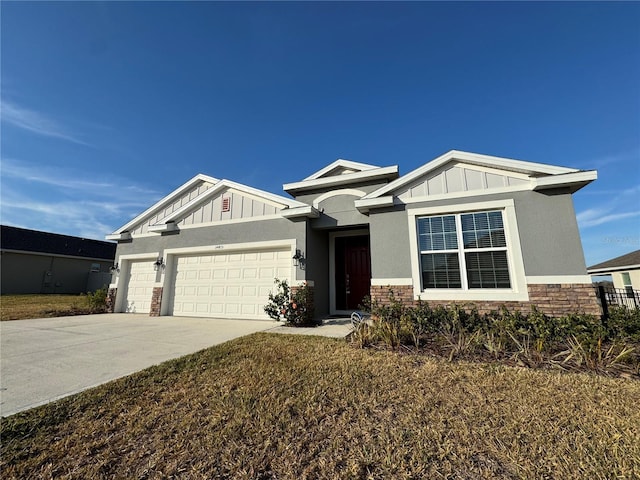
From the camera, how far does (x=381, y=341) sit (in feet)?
17.8

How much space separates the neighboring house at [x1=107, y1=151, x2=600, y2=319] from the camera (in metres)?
6.18

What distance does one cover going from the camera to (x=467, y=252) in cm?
677

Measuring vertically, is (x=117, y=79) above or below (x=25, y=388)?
above

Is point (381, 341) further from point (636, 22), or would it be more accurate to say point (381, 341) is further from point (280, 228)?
point (636, 22)

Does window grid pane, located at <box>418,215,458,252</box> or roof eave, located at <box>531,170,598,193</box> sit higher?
roof eave, located at <box>531,170,598,193</box>

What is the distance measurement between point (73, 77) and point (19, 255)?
19.5m

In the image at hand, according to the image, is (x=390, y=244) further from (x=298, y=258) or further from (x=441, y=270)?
(x=298, y=258)

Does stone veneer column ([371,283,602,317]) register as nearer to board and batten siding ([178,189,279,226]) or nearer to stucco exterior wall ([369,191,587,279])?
stucco exterior wall ([369,191,587,279])

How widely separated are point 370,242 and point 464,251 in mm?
2528

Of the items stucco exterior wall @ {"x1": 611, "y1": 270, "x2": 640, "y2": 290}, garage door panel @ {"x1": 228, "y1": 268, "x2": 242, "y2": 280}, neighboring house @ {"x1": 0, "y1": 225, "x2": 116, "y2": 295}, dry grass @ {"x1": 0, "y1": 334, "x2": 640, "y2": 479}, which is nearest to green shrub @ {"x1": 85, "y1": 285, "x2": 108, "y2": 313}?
garage door panel @ {"x1": 228, "y1": 268, "x2": 242, "y2": 280}

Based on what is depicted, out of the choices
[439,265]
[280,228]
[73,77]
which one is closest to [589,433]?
[439,265]

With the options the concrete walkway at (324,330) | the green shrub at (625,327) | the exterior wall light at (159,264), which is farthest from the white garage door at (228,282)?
the green shrub at (625,327)

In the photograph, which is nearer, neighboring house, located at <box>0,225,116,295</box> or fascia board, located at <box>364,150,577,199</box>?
fascia board, located at <box>364,150,577,199</box>

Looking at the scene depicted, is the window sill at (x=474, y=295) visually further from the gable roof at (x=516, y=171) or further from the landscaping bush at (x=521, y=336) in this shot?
the gable roof at (x=516, y=171)
